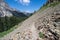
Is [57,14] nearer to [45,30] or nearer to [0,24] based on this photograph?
[45,30]

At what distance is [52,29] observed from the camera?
22500 millimetres

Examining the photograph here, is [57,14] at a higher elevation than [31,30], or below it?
higher

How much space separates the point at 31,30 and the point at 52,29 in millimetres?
3992

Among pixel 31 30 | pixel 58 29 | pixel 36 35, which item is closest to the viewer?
pixel 58 29

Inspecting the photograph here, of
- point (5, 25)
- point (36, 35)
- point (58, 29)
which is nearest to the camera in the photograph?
point (58, 29)

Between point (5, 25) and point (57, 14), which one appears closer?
point (57, 14)

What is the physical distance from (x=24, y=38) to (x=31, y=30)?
182cm

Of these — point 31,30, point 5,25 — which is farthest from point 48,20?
point 5,25

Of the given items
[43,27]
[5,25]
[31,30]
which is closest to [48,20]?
[43,27]

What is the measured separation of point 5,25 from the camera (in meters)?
91.2

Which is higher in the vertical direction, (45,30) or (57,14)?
(57,14)

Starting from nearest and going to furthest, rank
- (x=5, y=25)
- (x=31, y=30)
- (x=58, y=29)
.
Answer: (x=58, y=29) < (x=31, y=30) < (x=5, y=25)

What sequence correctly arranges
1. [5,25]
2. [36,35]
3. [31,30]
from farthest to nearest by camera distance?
[5,25] < [31,30] < [36,35]

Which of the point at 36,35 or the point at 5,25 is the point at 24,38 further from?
the point at 5,25
